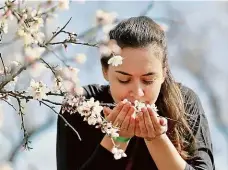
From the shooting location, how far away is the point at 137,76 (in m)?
1.07

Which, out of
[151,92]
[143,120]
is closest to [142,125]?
[143,120]

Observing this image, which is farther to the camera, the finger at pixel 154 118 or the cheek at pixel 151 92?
the cheek at pixel 151 92

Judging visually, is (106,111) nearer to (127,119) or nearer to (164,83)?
(127,119)

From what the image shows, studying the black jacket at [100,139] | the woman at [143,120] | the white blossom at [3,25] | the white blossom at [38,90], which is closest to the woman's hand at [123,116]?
the woman at [143,120]

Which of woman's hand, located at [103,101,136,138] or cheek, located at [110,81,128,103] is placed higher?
cheek, located at [110,81,128,103]

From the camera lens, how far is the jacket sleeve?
1171 millimetres

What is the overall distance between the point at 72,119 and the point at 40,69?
0.62 metres

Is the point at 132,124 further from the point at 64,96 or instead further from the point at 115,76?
the point at 64,96

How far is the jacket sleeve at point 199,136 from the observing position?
3.84 ft

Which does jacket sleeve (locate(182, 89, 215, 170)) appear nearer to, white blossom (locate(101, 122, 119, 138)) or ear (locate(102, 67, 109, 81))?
ear (locate(102, 67, 109, 81))

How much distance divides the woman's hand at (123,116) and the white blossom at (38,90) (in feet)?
0.89

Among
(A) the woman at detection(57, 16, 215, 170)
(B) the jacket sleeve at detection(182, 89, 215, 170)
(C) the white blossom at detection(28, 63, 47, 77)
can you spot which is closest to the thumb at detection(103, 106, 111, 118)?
(A) the woman at detection(57, 16, 215, 170)

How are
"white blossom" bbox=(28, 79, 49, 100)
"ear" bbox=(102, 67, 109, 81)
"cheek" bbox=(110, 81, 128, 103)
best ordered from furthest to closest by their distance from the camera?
"ear" bbox=(102, 67, 109, 81)
"cheek" bbox=(110, 81, 128, 103)
"white blossom" bbox=(28, 79, 49, 100)

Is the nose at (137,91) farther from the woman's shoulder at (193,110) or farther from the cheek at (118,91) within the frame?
the woman's shoulder at (193,110)
